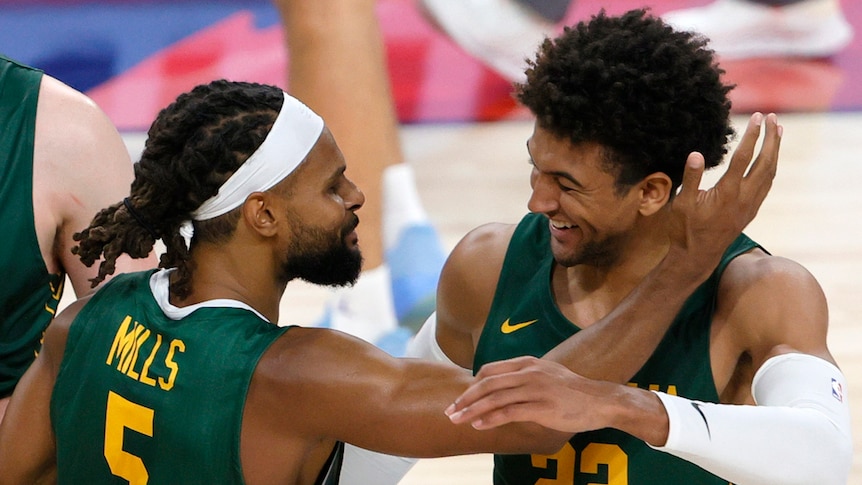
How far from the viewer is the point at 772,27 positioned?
6457 mm

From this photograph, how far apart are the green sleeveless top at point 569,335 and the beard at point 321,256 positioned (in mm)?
267

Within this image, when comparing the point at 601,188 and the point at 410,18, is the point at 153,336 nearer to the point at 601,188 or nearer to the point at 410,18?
the point at 601,188

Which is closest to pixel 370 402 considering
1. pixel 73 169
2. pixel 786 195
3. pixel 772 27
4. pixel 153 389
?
pixel 153 389

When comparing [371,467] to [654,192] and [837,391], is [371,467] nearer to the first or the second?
[654,192]

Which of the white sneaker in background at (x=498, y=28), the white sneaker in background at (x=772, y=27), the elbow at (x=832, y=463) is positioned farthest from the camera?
the white sneaker in background at (x=772, y=27)

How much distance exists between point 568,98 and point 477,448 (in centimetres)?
52

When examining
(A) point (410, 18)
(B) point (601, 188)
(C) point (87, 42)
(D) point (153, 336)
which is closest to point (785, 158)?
(A) point (410, 18)

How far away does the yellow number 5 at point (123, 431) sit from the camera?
1736mm

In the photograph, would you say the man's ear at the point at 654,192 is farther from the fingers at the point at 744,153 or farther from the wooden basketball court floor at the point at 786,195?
the wooden basketball court floor at the point at 786,195

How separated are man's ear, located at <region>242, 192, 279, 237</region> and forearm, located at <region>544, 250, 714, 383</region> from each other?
43 centimetres

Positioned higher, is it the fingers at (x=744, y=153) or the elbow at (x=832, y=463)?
the fingers at (x=744, y=153)

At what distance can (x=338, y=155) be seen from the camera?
188 centimetres

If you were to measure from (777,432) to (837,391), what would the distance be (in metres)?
0.15

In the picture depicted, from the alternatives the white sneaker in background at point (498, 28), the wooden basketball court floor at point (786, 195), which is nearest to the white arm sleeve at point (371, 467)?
the wooden basketball court floor at point (786, 195)
